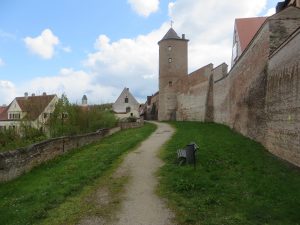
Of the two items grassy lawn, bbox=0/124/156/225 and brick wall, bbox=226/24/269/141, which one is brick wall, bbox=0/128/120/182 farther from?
brick wall, bbox=226/24/269/141

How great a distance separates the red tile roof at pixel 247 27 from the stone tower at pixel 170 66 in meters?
12.7

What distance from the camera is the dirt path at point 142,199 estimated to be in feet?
26.1

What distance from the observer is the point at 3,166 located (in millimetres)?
12102

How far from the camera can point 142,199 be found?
9.52m

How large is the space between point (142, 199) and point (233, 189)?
229 centimetres

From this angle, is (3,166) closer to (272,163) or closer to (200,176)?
(200,176)

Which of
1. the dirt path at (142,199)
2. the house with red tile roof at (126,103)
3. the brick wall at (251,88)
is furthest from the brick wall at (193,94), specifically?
the dirt path at (142,199)

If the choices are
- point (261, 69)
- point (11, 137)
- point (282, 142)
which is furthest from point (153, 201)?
point (11, 137)

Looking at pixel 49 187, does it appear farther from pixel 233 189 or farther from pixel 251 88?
pixel 251 88

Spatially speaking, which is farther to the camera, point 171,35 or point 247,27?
point 171,35

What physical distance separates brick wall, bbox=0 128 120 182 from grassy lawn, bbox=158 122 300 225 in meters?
4.61

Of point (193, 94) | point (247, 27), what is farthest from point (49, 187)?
point (193, 94)

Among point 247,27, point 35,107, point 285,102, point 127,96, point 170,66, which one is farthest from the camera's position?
point 127,96

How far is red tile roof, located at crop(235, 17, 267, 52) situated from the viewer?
123 feet
